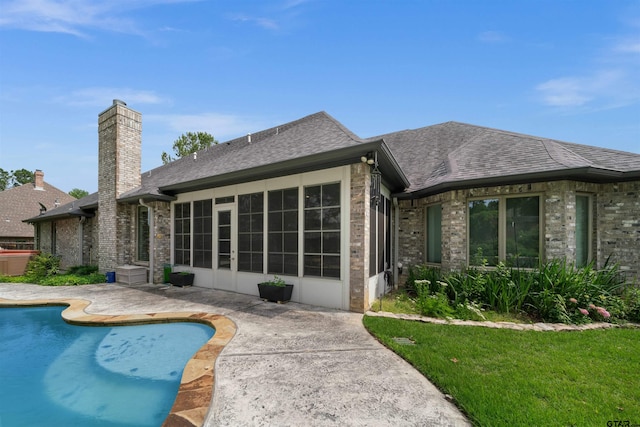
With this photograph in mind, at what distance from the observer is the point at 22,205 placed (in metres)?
22.4

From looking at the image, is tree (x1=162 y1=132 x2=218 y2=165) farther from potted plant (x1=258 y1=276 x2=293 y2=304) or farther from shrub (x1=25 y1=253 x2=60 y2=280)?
potted plant (x1=258 y1=276 x2=293 y2=304)

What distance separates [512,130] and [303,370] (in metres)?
10.8

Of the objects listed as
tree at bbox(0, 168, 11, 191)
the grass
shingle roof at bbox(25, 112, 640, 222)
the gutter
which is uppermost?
tree at bbox(0, 168, 11, 191)

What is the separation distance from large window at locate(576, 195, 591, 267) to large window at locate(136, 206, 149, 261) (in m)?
13.0

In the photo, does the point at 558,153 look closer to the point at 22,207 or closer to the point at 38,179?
the point at 22,207

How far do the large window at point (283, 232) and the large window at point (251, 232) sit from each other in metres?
0.32

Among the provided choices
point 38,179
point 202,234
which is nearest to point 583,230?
point 202,234

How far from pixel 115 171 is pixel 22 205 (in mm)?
20319

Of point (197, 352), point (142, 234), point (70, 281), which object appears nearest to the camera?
point (197, 352)

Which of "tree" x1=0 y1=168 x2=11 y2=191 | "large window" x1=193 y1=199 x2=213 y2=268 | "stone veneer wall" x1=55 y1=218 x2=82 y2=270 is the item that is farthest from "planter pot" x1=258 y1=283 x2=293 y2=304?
"tree" x1=0 y1=168 x2=11 y2=191

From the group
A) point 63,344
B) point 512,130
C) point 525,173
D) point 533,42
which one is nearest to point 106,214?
point 63,344

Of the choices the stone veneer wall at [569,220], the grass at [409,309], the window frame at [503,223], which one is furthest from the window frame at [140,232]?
the window frame at [503,223]

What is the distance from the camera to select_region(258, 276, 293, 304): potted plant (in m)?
6.35

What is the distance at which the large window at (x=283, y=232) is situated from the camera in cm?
658
